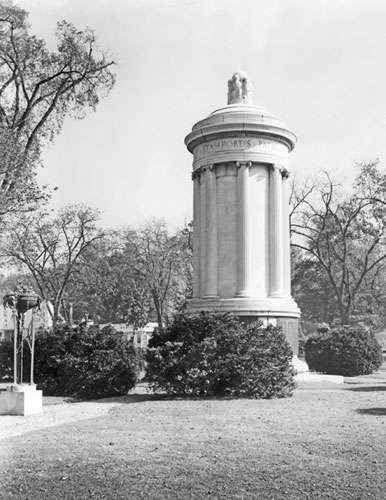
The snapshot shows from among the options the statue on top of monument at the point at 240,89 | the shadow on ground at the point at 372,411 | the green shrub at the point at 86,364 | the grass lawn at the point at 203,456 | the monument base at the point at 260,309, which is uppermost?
the statue on top of monument at the point at 240,89

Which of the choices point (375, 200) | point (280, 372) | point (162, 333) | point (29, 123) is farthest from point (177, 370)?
point (375, 200)

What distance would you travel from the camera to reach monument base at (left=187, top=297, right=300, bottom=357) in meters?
21.4

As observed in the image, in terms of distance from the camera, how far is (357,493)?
6.98 meters

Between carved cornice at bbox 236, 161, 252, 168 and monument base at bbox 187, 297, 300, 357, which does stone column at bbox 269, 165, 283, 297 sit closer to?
monument base at bbox 187, 297, 300, 357

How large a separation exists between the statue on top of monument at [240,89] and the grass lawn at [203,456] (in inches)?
539

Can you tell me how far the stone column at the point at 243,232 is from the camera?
2195 centimetres

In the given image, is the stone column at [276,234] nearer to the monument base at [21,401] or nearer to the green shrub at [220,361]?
the green shrub at [220,361]

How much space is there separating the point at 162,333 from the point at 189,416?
4.83 meters

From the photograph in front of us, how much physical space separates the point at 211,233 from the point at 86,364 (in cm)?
717

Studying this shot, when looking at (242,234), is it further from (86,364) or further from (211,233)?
(86,364)

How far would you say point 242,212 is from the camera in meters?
22.2

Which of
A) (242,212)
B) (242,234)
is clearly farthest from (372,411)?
(242,212)

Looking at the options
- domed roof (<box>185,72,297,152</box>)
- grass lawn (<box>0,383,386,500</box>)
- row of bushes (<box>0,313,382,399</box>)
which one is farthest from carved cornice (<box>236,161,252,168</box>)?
grass lawn (<box>0,383,386,500</box>)


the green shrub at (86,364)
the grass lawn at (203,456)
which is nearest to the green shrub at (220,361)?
the green shrub at (86,364)
